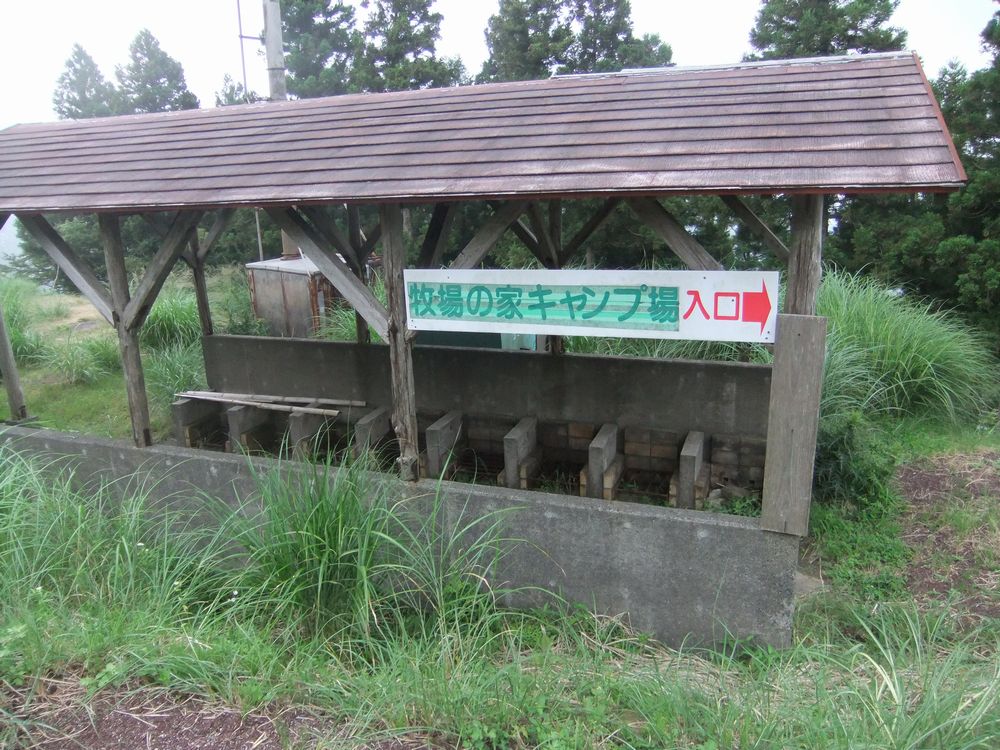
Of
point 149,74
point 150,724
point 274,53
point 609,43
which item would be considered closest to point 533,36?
point 609,43

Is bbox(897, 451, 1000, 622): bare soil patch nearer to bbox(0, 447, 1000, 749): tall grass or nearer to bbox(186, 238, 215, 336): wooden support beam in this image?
bbox(0, 447, 1000, 749): tall grass

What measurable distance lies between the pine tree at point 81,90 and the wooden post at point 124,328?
2539 centimetres

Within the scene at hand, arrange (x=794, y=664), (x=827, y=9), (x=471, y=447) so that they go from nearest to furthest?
→ (x=794, y=664) < (x=471, y=447) < (x=827, y=9)

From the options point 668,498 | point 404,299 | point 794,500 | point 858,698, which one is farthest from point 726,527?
point 404,299

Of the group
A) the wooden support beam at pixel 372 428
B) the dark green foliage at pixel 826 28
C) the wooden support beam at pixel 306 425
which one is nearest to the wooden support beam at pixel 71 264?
the wooden support beam at pixel 306 425

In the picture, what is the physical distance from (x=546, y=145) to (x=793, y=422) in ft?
6.97

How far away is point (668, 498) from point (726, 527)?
6.18 feet

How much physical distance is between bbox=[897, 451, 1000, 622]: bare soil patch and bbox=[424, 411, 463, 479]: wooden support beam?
346cm

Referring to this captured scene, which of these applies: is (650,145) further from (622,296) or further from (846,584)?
(846,584)

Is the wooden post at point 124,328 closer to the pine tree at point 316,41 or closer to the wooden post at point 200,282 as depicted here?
the wooden post at point 200,282

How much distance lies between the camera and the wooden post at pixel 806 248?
3781mm

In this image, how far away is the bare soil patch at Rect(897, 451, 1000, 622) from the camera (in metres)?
4.46

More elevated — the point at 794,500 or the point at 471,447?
the point at 794,500

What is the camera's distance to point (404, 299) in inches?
182
